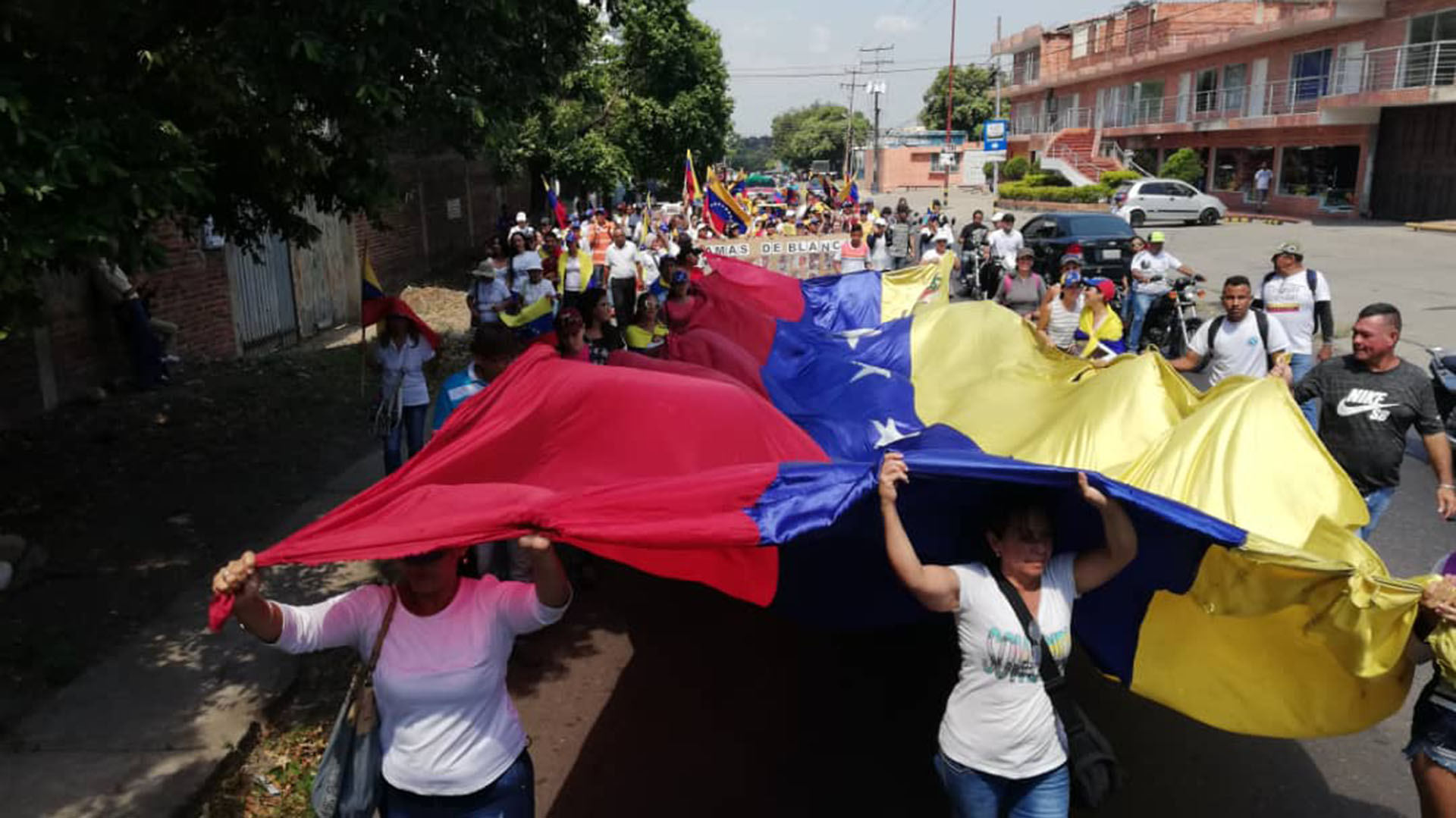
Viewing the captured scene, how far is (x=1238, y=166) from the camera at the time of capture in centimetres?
4038

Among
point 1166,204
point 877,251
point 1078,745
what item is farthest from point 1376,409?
point 1166,204

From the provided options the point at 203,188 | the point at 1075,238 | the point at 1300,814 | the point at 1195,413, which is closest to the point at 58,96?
the point at 203,188

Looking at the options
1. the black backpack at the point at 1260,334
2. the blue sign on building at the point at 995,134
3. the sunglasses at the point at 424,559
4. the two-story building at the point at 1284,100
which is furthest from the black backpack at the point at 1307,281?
the two-story building at the point at 1284,100

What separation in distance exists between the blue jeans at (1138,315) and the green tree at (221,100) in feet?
29.4

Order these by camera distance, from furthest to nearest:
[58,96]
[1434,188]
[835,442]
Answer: [1434,188], [835,442], [58,96]

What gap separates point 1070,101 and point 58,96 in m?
57.6

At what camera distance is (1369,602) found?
3209mm

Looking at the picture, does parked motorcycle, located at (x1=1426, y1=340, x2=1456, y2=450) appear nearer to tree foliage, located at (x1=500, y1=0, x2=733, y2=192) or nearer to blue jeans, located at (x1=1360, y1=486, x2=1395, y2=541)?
blue jeans, located at (x1=1360, y1=486, x2=1395, y2=541)

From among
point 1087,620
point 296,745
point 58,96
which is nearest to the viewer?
point 1087,620

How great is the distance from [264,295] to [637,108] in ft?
51.6

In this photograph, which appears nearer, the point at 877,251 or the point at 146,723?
the point at 146,723

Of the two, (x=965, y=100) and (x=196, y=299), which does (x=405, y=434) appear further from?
(x=965, y=100)

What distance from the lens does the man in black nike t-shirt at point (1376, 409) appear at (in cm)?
538

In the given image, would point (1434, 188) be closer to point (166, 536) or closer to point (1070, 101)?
point (1070, 101)
